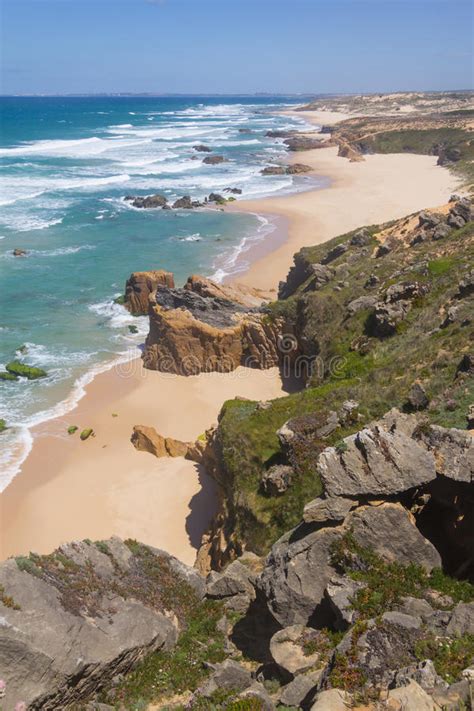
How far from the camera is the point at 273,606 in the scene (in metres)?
10.6

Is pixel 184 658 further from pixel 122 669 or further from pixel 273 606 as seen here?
pixel 273 606

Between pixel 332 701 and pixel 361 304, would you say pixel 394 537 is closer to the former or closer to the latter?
pixel 332 701

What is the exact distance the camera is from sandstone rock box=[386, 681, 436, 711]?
22.2ft

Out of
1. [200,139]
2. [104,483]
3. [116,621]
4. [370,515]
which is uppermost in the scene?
[200,139]

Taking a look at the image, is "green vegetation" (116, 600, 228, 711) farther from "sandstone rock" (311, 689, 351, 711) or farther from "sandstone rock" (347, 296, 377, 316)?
"sandstone rock" (347, 296, 377, 316)

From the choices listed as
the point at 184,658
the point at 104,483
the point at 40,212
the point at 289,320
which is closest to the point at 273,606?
the point at 184,658

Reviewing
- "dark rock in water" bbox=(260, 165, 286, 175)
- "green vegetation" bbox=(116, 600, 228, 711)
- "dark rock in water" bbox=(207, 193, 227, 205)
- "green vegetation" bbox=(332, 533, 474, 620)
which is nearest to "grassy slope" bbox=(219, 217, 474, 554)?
"green vegetation" bbox=(116, 600, 228, 711)

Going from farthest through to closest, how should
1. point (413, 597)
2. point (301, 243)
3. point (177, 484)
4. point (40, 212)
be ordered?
point (40, 212), point (301, 243), point (177, 484), point (413, 597)

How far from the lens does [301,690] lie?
852cm

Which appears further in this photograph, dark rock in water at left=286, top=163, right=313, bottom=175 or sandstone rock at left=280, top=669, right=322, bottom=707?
dark rock in water at left=286, top=163, right=313, bottom=175

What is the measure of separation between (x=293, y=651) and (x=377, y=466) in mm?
3648

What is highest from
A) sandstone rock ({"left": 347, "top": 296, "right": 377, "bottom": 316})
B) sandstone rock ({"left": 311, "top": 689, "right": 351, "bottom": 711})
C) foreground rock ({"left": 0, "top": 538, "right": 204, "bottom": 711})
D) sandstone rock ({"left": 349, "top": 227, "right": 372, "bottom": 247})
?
sandstone rock ({"left": 349, "top": 227, "right": 372, "bottom": 247})

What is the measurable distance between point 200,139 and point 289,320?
385 ft

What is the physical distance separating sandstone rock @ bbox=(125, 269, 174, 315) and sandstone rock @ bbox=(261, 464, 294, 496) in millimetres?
21613
